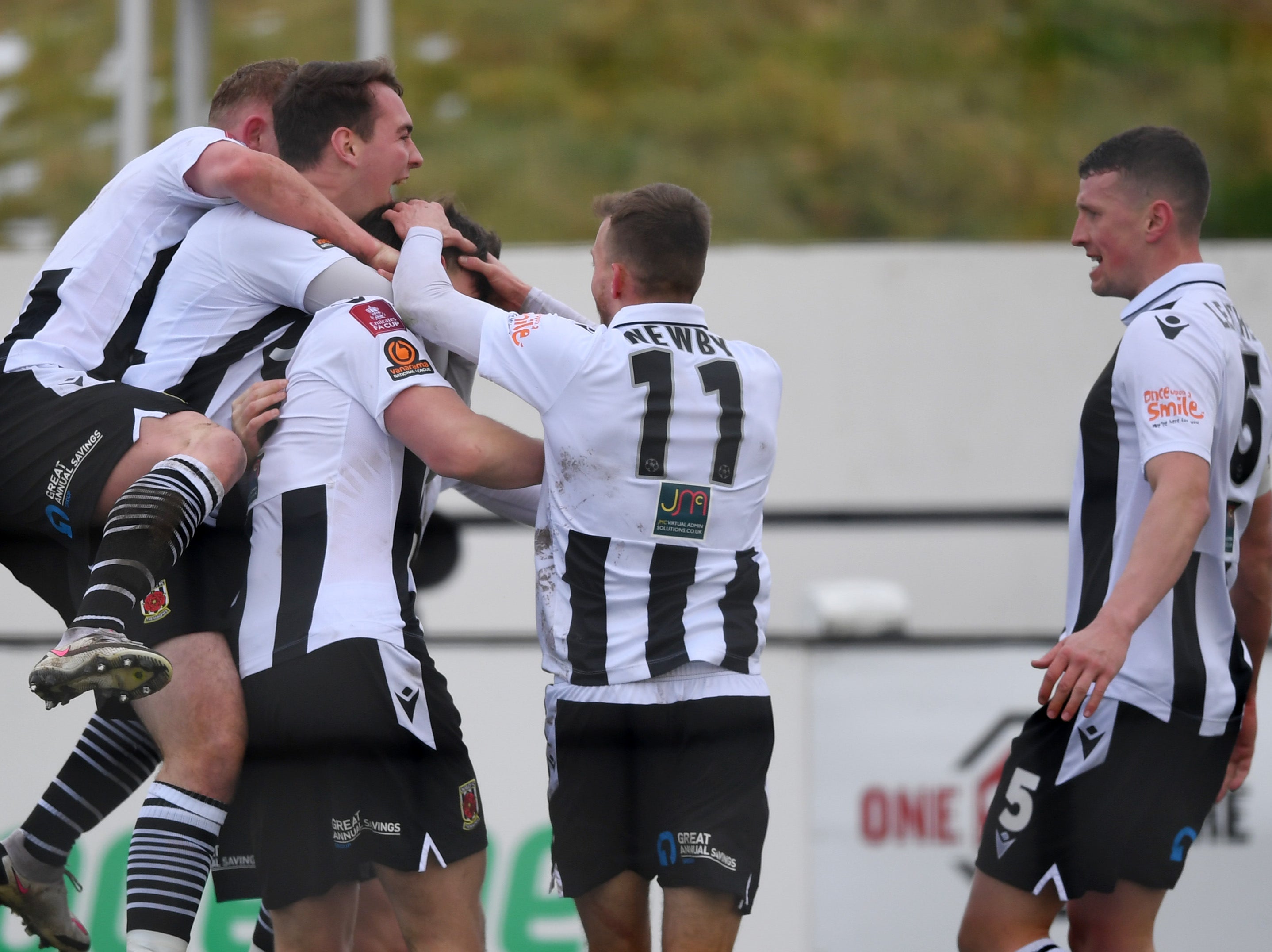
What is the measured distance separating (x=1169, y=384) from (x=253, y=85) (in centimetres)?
183

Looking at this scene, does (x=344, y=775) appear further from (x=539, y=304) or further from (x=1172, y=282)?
(x=1172, y=282)

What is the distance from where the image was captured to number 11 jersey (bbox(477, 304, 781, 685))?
2.25 metres

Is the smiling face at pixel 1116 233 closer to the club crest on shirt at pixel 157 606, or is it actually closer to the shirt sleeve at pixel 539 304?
the shirt sleeve at pixel 539 304

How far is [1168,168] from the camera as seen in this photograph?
2541 mm

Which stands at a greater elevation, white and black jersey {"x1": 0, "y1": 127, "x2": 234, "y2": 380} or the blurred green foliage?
the blurred green foliage

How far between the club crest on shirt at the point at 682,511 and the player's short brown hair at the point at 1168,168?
1.02 metres

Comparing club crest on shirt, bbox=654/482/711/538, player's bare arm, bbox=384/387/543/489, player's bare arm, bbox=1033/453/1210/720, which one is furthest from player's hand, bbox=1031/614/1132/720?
player's bare arm, bbox=384/387/543/489

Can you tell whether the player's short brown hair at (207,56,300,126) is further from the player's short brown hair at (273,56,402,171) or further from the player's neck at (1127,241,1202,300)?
the player's neck at (1127,241,1202,300)

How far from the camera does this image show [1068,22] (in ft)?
29.2

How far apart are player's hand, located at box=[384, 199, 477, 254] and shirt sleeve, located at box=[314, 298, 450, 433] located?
215mm

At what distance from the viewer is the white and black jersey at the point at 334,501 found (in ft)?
7.38

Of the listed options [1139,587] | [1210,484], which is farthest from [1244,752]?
[1139,587]

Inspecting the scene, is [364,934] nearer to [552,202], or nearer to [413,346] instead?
[413,346]

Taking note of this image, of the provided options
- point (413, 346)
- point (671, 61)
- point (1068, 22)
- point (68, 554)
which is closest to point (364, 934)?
point (68, 554)
